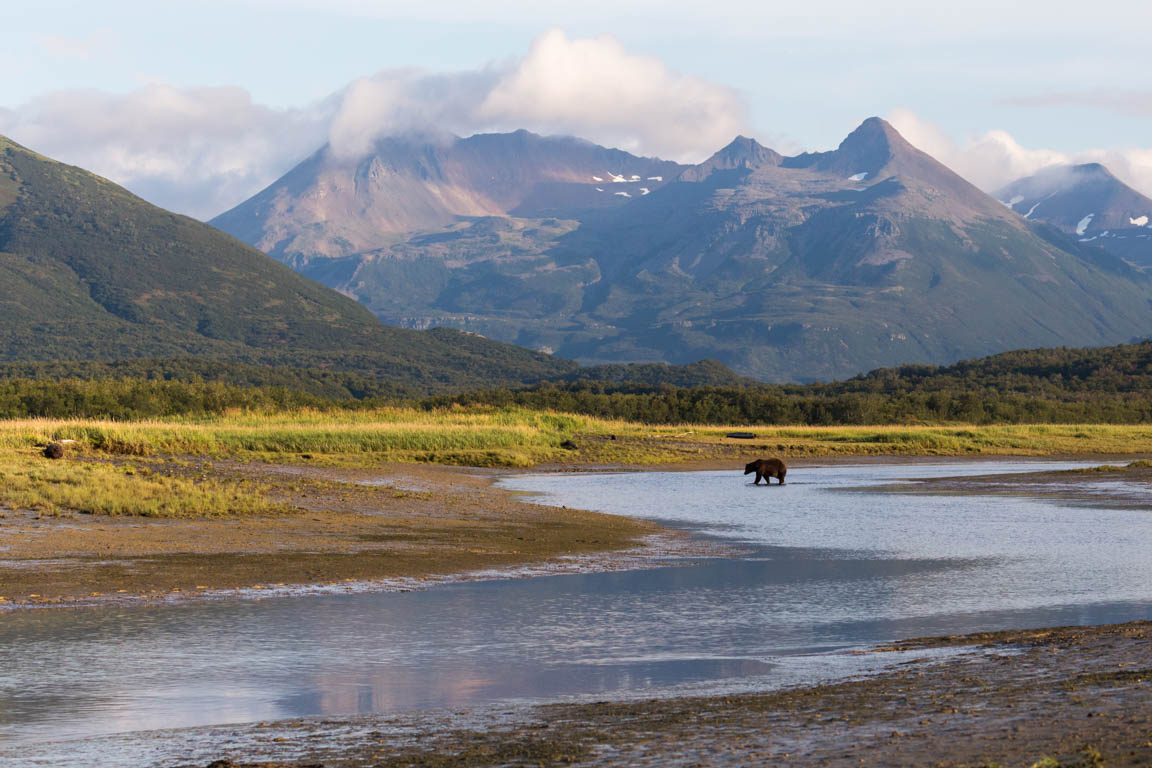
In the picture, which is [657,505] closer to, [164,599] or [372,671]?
[164,599]

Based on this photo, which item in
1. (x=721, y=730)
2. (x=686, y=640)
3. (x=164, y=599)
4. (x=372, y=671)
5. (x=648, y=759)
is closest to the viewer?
(x=648, y=759)

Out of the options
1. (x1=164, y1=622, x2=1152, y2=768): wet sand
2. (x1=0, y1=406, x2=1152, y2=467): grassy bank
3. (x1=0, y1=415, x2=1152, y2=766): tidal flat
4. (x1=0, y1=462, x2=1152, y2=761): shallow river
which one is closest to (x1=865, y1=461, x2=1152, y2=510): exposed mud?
(x1=0, y1=415, x2=1152, y2=766): tidal flat

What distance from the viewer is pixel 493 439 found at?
63125mm

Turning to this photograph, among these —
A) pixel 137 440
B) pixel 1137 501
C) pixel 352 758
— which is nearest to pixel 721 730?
pixel 352 758

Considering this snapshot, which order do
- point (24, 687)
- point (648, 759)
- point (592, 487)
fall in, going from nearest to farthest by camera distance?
point (648, 759), point (24, 687), point (592, 487)

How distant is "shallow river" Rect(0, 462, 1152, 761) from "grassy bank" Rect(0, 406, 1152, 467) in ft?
84.5

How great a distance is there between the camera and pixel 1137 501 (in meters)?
39.0

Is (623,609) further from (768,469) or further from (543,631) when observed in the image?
(768,469)

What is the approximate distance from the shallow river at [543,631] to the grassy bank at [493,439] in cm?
2576

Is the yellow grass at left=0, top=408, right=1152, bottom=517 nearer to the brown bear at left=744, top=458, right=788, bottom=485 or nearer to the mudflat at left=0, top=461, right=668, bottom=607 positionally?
the mudflat at left=0, top=461, right=668, bottom=607

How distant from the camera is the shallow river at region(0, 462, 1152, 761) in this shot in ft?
42.0

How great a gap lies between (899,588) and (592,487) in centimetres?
2489

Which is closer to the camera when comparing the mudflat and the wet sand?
the wet sand


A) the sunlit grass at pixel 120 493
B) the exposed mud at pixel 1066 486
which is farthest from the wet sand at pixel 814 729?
the exposed mud at pixel 1066 486
